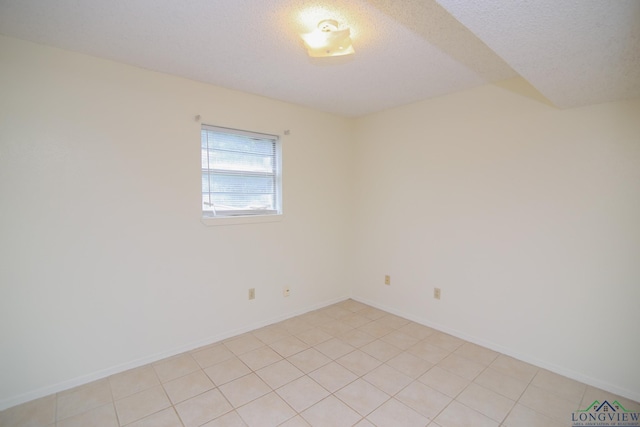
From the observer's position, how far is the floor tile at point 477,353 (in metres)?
2.46

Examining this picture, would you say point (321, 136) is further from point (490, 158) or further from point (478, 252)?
point (478, 252)

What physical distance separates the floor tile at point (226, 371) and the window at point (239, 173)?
1244 millimetres

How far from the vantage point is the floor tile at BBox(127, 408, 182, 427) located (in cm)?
177

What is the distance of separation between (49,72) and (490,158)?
3310 millimetres

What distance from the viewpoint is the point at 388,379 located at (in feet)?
7.27

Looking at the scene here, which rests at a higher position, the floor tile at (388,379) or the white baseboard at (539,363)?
the white baseboard at (539,363)

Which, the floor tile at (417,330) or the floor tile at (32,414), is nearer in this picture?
the floor tile at (32,414)

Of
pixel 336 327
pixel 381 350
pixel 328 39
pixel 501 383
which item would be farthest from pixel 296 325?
pixel 328 39

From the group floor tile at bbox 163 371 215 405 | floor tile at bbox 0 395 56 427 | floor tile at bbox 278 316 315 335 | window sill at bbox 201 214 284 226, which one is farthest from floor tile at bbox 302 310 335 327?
floor tile at bbox 0 395 56 427

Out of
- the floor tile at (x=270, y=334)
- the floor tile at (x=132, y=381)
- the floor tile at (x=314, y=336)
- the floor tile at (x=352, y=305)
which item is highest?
the floor tile at (x=352, y=305)

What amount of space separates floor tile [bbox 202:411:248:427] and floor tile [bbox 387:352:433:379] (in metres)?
1.20

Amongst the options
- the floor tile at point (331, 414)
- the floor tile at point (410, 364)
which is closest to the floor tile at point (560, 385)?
the floor tile at point (410, 364)

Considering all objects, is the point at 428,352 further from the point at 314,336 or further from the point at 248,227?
the point at 248,227

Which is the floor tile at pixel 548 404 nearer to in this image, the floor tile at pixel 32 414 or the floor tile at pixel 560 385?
the floor tile at pixel 560 385
